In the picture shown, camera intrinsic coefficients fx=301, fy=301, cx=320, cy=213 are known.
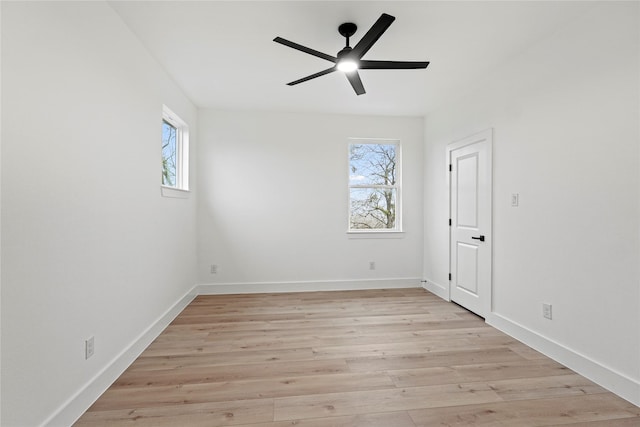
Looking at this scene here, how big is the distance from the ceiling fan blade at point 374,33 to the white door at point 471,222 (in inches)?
71.4

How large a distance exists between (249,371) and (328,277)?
230cm

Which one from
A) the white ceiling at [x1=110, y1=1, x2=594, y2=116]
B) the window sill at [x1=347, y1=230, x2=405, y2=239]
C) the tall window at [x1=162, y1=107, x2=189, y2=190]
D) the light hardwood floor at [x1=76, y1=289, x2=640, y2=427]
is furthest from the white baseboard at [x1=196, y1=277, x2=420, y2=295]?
the white ceiling at [x1=110, y1=1, x2=594, y2=116]

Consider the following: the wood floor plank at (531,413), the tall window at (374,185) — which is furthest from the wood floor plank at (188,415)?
the tall window at (374,185)

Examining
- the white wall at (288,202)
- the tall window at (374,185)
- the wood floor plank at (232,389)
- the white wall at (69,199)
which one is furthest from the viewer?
the tall window at (374,185)

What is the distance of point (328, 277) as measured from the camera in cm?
441

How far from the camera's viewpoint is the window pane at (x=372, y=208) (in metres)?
4.55

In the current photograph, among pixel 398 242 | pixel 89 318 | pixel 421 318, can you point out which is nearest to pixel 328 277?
pixel 398 242

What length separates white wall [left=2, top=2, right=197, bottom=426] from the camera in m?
1.31

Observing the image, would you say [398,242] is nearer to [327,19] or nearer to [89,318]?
[327,19]

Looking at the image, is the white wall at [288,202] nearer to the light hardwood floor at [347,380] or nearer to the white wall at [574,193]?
the light hardwood floor at [347,380]

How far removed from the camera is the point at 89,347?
1.82 meters

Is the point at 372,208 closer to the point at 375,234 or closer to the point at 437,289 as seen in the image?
the point at 375,234

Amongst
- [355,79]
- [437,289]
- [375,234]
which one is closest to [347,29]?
[355,79]

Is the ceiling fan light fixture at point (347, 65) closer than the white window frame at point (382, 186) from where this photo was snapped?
Yes
